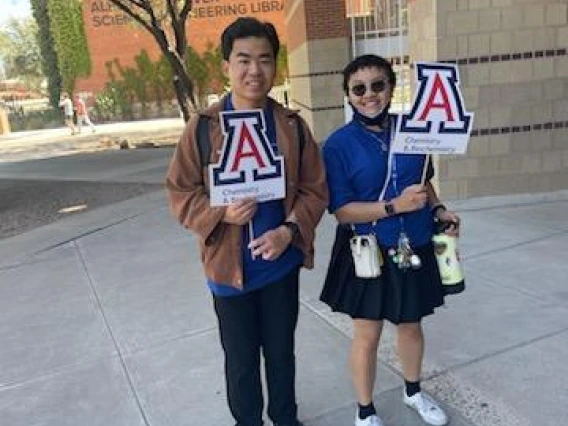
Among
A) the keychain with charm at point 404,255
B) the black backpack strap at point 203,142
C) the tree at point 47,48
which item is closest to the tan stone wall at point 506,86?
the keychain with charm at point 404,255

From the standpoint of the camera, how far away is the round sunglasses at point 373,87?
2.72m

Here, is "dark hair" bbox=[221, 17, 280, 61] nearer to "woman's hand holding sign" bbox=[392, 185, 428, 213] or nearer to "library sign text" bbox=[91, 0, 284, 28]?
"woman's hand holding sign" bbox=[392, 185, 428, 213]

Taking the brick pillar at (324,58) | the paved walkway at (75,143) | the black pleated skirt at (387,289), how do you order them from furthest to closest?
the paved walkway at (75,143), the brick pillar at (324,58), the black pleated skirt at (387,289)

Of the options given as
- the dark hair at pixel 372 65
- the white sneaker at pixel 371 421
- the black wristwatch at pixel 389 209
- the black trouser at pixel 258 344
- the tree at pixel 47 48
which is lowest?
the white sneaker at pixel 371 421

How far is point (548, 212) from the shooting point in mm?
6742

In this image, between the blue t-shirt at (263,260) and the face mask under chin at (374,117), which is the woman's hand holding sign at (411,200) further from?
the blue t-shirt at (263,260)

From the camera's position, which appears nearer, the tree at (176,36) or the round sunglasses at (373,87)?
the round sunglasses at (373,87)

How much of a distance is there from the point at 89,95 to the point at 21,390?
35.1 metres

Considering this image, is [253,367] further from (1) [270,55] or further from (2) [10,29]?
(2) [10,29]

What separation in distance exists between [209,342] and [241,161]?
7.00ft

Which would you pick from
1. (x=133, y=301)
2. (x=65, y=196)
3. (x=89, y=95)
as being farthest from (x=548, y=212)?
(x=89, y=95)

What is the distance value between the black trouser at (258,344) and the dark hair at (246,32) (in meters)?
0.98

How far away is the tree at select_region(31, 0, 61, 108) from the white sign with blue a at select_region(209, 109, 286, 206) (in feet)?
128

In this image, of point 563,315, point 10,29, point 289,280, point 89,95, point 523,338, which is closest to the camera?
point 289,280
